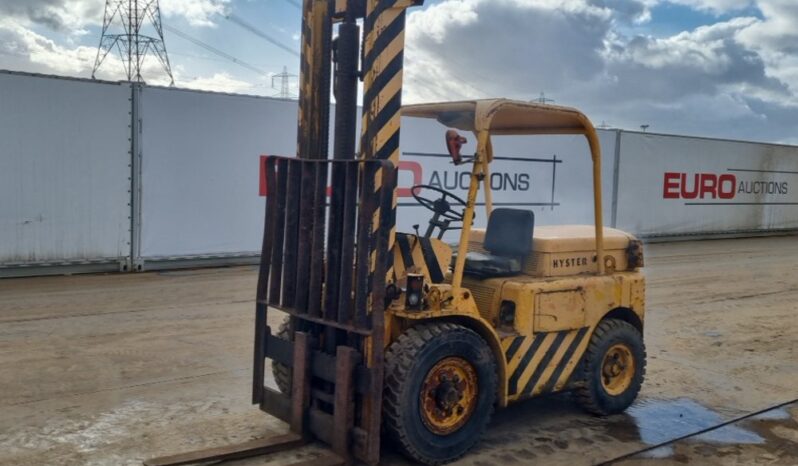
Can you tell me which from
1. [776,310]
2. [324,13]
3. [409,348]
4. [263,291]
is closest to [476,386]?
[409,348]

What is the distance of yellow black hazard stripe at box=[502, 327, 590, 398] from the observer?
4875 millimetres

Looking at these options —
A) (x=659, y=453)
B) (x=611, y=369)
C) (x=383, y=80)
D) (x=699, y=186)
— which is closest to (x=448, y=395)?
(x=659, y=453)

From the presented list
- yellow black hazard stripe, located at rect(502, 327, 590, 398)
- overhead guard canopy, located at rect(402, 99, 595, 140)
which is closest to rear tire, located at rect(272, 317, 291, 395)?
yellow black hazard stripe, located at rect(502, 327, 590, 398)

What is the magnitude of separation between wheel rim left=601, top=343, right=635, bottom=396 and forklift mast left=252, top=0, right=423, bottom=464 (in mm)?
2170

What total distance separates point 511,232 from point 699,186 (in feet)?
52.3

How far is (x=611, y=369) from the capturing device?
18.3ft

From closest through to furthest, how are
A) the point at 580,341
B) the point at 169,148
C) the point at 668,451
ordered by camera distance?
the point at 668,451 < the point at 580,341 < the point at 169,148

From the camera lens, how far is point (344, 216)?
167 inches

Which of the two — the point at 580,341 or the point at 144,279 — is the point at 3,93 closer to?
the point at 144,279

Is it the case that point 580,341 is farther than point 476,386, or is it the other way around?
point 580,341

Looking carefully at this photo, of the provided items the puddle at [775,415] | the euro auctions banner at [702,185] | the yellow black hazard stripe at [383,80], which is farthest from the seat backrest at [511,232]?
the euro auctions banner at [702,185]

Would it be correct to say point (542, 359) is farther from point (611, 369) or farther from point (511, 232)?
point (511, 232)

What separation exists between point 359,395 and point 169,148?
8.19 m

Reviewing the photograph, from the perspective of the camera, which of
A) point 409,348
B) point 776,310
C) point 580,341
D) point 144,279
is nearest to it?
point 409,348
